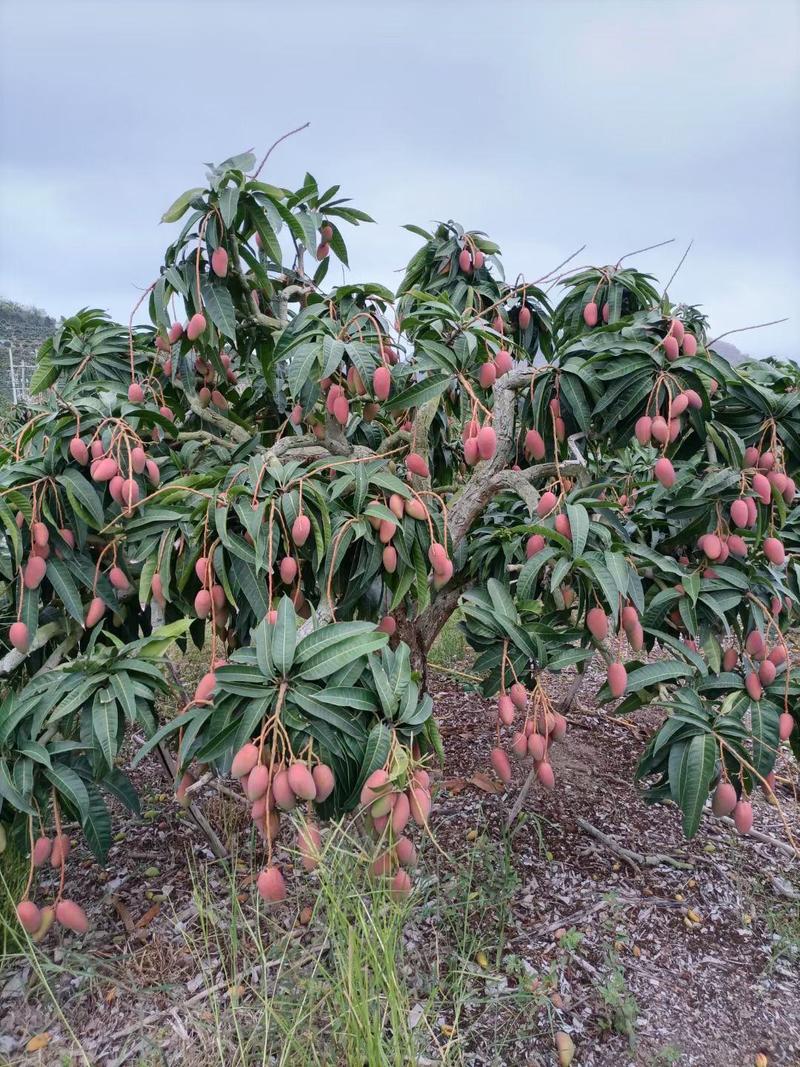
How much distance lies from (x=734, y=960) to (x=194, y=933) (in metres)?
1.20

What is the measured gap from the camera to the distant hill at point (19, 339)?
38.2ft

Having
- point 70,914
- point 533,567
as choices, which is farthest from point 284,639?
point 70,914

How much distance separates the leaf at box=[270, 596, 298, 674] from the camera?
0.88 meters

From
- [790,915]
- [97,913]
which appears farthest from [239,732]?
[790,915]

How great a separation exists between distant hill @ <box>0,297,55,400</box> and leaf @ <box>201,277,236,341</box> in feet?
36.6

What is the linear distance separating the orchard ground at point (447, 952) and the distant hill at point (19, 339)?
11297mm

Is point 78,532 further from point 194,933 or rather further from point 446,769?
point 446,769

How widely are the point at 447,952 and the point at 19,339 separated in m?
16.3

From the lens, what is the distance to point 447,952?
1.38 m

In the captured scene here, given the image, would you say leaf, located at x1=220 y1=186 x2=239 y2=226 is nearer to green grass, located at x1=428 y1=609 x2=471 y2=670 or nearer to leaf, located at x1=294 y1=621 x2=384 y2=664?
leaf, located at x1=294 y1=621 x2=384 y2=664

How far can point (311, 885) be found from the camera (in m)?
1.55

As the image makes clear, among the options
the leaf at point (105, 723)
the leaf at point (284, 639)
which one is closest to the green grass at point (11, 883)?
the leaf at point (105, 723)

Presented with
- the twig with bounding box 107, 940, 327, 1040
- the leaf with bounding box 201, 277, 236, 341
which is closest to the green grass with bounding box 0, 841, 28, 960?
the twig with bounding box 107, 940, 327, 1040

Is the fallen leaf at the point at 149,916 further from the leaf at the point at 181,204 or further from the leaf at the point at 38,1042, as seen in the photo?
the leaf at the point at 181,204
